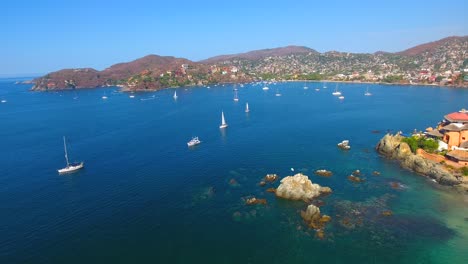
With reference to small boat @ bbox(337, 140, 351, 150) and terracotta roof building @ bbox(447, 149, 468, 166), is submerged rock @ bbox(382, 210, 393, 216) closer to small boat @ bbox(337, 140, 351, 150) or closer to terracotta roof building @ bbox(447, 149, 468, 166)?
terracotta roof building @ bbox(447, 149, 468, 166)

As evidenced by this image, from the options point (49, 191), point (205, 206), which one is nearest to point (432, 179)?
point (205, 206)

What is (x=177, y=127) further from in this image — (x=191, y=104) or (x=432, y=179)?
(x=432, y=179)

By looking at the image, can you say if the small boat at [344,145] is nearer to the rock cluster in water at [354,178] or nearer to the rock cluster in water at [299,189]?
the rock cluster in water at [354,178]

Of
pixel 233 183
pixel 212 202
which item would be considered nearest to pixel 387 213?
pixel 233 183

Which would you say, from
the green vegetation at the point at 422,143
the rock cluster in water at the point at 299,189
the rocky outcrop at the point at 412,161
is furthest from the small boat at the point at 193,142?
the green vegetation at the point at 422,143

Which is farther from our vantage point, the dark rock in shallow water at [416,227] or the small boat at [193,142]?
the small boat at [193,142]

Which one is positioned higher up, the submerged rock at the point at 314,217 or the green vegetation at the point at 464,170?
the green vegetation at the point at 464,170

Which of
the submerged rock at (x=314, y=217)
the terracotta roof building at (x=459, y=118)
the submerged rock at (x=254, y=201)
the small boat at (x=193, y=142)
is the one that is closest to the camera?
the submerged rock at (x=314, y=217)

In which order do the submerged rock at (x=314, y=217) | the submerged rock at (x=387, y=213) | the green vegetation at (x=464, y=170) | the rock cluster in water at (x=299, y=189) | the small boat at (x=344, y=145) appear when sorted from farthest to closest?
the small boat at (x=344, y=145), the green vegetation at (x=464, y=170), the rock cluster in water at (x=299, y=189), the submerged rock at (x=387, y=213), the submerged rock at (x=314, y=217)

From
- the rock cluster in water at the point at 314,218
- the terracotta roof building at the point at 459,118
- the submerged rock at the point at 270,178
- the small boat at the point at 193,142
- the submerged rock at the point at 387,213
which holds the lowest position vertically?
the submerged rock at the point at 387,213
